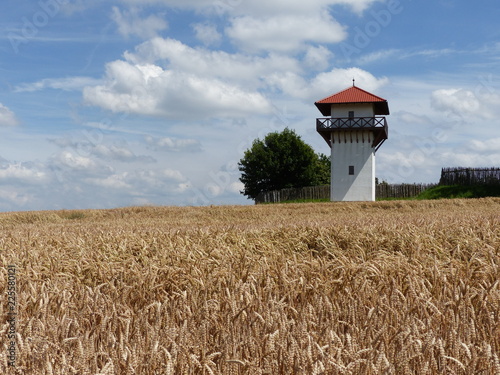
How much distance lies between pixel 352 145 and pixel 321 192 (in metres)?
11.2

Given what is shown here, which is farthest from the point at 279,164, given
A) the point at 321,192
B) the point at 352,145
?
the point at 352,145

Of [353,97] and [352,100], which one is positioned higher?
[353,97]

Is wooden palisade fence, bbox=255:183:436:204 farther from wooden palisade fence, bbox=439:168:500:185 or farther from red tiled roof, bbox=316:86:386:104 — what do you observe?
red tiled roof, bbox=316:86:386:104

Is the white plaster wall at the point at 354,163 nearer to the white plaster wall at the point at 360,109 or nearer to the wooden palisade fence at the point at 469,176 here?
the white plaster wall at the point at 360,109

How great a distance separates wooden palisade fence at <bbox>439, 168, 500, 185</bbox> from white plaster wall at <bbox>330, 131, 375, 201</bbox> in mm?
10409

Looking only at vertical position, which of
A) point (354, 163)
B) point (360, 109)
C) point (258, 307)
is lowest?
point (258, 307)

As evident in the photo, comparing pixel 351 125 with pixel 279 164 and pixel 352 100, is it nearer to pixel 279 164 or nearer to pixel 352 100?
pixel 352 100

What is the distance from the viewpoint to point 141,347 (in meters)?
2.82

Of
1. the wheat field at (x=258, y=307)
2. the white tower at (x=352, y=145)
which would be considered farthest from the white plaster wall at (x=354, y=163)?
the wheat field at (x=258, y=307)

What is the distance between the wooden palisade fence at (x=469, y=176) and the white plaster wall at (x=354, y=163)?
10.4 metres

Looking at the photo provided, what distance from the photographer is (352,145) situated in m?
48.6

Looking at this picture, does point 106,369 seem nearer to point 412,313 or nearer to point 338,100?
point 412,313

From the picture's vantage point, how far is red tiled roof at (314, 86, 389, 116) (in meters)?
48.1

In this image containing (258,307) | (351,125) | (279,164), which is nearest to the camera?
(258,307)
